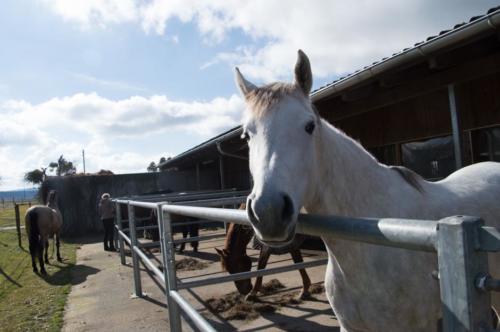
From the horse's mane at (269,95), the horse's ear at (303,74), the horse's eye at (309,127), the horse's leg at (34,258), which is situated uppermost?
the horse's ear at (303,74)

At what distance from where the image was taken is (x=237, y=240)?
5.61 m

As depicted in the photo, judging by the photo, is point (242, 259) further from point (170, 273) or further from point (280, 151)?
point (280, 151)

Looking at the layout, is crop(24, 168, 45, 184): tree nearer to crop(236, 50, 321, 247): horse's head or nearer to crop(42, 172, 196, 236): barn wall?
crop(42, 172, 196, 236): barn wall

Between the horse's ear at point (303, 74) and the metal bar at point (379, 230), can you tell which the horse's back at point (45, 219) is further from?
the metal bar at point (379, 230)

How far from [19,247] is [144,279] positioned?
7.91 meters

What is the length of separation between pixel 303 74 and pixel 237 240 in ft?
12.6

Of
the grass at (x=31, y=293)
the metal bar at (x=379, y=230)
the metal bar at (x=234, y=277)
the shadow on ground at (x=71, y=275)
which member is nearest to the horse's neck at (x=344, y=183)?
the metal bar at (x=379, y=230)

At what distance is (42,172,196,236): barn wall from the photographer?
17.5m

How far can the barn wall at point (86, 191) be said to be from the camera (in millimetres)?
17547

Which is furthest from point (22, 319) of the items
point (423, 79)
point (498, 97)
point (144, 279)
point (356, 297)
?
point (498, 97)

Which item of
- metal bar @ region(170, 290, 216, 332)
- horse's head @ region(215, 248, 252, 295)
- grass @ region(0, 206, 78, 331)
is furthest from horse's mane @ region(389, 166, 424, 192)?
grass @ region(0, 206, 78, 331)

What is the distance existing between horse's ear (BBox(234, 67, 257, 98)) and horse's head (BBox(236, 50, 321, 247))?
193mm

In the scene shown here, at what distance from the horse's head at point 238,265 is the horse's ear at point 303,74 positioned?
12.4 ft

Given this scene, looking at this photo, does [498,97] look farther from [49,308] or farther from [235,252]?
[49,308]
